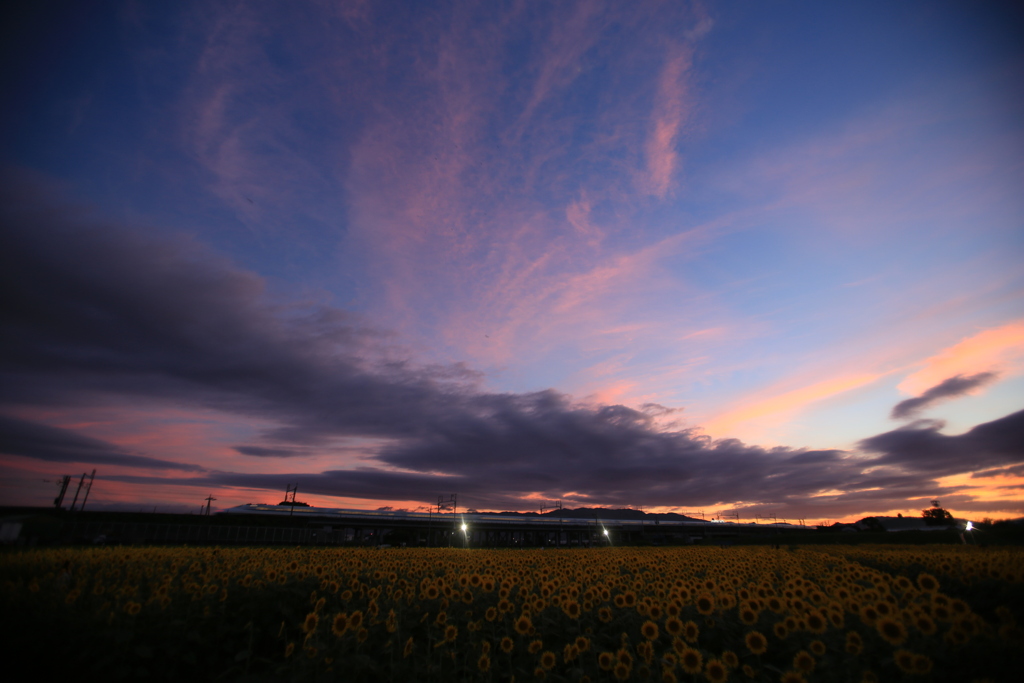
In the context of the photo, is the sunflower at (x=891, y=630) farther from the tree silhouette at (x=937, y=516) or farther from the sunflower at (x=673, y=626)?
the tree silhouette at (x=937, y=516)

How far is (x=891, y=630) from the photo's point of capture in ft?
18.0

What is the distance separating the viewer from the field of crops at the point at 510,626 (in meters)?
5.62

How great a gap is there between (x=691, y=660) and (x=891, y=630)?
255cm

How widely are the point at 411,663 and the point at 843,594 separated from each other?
8.03 m

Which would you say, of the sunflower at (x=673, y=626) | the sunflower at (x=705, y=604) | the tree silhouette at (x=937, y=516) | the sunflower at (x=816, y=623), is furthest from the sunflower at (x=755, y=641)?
the tree silhouette at (x=937, y=516)

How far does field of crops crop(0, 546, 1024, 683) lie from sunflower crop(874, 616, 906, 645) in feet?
0.07

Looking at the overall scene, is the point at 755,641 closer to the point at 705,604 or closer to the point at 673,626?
the point at 673,626

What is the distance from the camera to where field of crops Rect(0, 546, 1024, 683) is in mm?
5625

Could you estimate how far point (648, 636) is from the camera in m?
6.95

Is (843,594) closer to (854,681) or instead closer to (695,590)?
(695,590)

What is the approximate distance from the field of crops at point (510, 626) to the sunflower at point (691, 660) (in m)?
0.02

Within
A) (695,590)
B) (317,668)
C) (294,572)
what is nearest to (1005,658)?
(695,590)

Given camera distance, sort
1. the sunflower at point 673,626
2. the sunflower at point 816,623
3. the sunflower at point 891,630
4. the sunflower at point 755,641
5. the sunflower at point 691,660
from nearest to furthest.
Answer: the sunflower at point 891,630 → the sunflower at point 691,660 → the sunflower at point 816,623 → the sunflower at point 755,641 → the sunflower at point 673,626

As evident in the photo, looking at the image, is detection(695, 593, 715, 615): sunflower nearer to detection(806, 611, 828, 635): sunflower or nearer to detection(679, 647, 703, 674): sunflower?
detection(806, 611, 828, 635): sunflower
